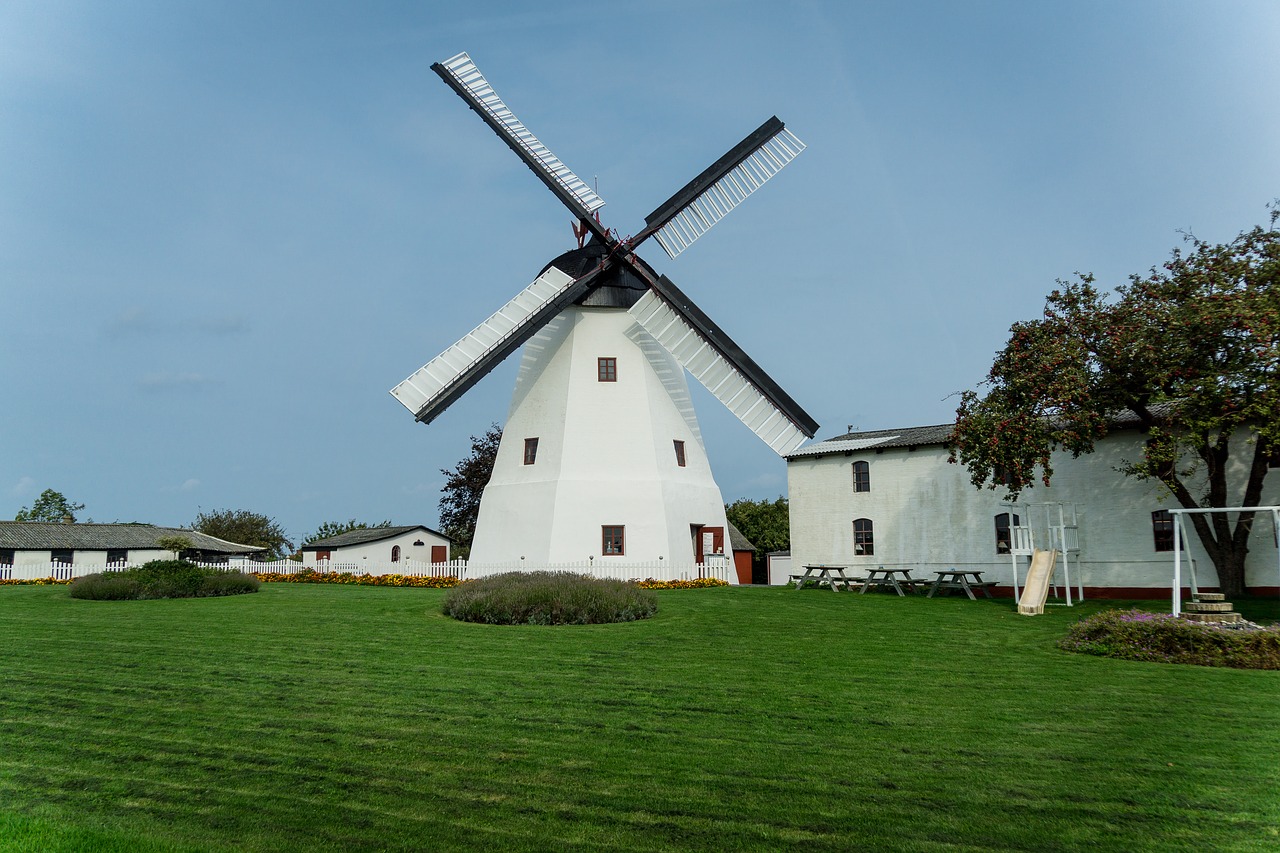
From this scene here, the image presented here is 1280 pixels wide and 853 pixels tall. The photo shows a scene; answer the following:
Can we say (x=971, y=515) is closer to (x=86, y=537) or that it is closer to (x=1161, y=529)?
(x=1161, y=529)

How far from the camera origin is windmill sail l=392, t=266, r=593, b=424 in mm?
Answer: 24438

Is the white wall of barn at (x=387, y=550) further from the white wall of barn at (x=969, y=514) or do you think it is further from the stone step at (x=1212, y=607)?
the stone step at (x=1212, y=607)

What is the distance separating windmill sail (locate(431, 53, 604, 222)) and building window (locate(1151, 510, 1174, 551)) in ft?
61.8

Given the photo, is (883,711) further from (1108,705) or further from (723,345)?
(723,345)

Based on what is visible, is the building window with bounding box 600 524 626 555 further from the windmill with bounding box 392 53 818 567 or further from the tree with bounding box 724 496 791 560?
the tree with bounding box 724 496 791 560

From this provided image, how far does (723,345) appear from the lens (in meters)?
25.4

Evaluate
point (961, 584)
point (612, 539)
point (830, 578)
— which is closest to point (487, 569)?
point (612, 539)

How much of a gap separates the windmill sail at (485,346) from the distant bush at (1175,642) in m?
A: 17.2

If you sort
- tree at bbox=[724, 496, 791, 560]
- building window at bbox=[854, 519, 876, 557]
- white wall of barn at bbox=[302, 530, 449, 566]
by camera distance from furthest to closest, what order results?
1. tree at bbox=[724, 496, 791, 560]
2. white wall of barn at bbox=[302, 530, 449, 566]
3. building window at bbox=[854, 519, 876, 557]

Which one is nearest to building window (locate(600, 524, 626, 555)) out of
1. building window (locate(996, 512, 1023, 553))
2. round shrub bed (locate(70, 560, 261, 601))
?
round shrub bed (locate(70, 560, 261, 601))

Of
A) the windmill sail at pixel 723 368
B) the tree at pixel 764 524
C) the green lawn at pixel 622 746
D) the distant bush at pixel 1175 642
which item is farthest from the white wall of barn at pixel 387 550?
the distant bush at pixel 1175 642

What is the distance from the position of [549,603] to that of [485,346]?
12.2 m

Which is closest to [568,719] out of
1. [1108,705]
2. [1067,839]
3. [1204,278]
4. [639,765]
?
[639,765]

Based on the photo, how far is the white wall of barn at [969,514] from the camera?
22062 mm
